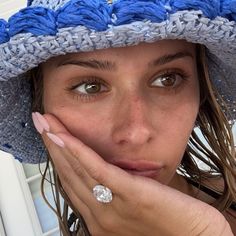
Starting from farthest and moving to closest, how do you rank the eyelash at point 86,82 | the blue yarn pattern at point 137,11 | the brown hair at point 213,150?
the brown hair at point 213,150, the eyelash at point 86,82, the blue yarn pattern at point 137,11

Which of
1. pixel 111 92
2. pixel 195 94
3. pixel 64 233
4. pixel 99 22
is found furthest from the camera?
pixel 64 233

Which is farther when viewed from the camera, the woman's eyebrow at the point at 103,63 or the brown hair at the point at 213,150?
the brown hair at the point at 213,150

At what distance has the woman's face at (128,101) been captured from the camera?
0.61 meters

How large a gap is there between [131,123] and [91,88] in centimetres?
9

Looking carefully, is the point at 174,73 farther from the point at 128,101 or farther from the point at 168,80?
the point at 128,101

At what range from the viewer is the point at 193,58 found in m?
0.71

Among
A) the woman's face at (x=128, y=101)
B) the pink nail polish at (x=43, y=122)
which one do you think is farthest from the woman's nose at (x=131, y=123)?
the pink nail polish at (x=43, y=122)

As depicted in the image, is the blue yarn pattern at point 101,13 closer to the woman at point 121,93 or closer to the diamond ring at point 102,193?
the woman at point 121,93

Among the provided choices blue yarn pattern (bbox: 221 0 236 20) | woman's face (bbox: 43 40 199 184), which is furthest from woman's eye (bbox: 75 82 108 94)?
blue yarn pattern (bbox: 221 0 236 20)

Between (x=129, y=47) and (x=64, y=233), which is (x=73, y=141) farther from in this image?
(x=64, y=233)

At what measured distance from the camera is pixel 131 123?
61 centimetres

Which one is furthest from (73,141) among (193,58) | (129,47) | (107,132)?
(193,58)

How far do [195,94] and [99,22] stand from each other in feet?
0.89

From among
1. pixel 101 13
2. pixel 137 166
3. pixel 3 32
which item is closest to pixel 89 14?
pixel 101 13
